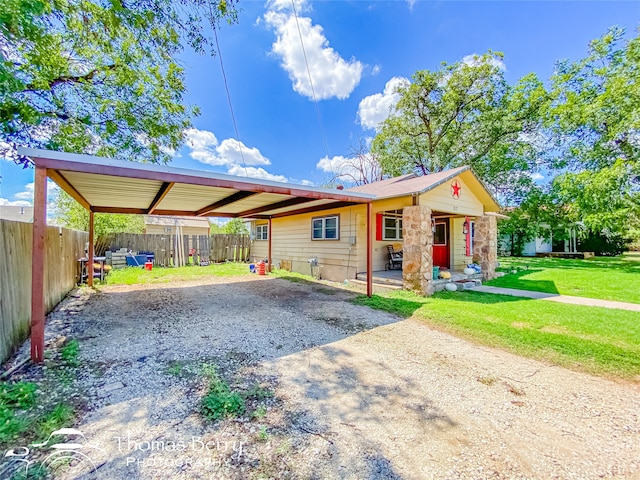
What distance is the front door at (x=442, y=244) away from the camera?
10727mm

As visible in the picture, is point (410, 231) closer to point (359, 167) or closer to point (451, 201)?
point (451, 201)

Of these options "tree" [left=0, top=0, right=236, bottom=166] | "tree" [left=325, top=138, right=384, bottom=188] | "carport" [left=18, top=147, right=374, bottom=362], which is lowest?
"carport" [left=18, top=147, right=374, bottom=362]

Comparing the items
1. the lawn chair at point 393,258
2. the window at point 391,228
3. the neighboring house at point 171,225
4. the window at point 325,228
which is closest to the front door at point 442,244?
the window at point 391,228

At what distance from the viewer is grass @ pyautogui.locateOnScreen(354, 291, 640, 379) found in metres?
3.48

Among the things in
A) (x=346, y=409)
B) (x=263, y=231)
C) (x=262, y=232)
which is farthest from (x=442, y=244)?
(x=346, y=409)

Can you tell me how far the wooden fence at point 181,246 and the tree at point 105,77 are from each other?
24.0ft

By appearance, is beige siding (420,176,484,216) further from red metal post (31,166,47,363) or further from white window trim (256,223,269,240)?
white window trim (256,223,269,240)

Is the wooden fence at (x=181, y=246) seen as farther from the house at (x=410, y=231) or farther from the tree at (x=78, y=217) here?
the house at (x=410, y=231)

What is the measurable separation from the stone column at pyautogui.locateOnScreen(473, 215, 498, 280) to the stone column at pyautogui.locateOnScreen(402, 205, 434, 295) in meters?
3.92

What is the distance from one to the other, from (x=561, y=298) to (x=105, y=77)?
12395mm

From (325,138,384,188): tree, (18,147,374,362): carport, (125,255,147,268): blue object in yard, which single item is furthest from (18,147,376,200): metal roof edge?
(325,138,384,188): tree

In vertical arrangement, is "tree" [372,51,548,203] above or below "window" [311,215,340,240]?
above

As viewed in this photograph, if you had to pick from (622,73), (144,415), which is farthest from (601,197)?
(144,415)

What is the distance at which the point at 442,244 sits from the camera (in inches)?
429
